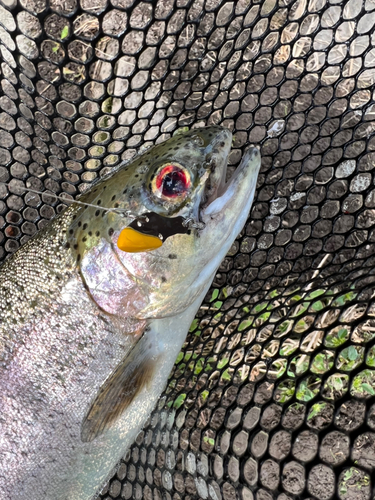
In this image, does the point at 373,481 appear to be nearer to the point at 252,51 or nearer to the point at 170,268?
the point at 170,268

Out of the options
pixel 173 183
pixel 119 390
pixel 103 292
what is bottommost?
pixel 119 390

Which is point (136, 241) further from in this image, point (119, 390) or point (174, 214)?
point (119, 390)

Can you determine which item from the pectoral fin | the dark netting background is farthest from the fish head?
the dark netting background

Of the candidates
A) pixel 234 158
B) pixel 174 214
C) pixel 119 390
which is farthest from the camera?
pixel 234 158

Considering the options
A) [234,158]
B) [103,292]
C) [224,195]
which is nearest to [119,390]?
[103,292]

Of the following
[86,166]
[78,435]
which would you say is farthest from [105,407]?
[86,166]

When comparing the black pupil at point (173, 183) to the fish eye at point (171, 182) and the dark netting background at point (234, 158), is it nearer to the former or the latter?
the fish eye at point (171, 182)

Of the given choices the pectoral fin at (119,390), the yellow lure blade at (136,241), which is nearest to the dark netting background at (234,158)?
the pectoral fin at (119,390)

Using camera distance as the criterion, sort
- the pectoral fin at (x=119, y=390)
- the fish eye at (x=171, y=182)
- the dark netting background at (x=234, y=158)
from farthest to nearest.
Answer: the dark netting background at (x=234, y=158) → the pectoral fin at (x=119, y=390) → the fish eye at (x=171, y=182)
